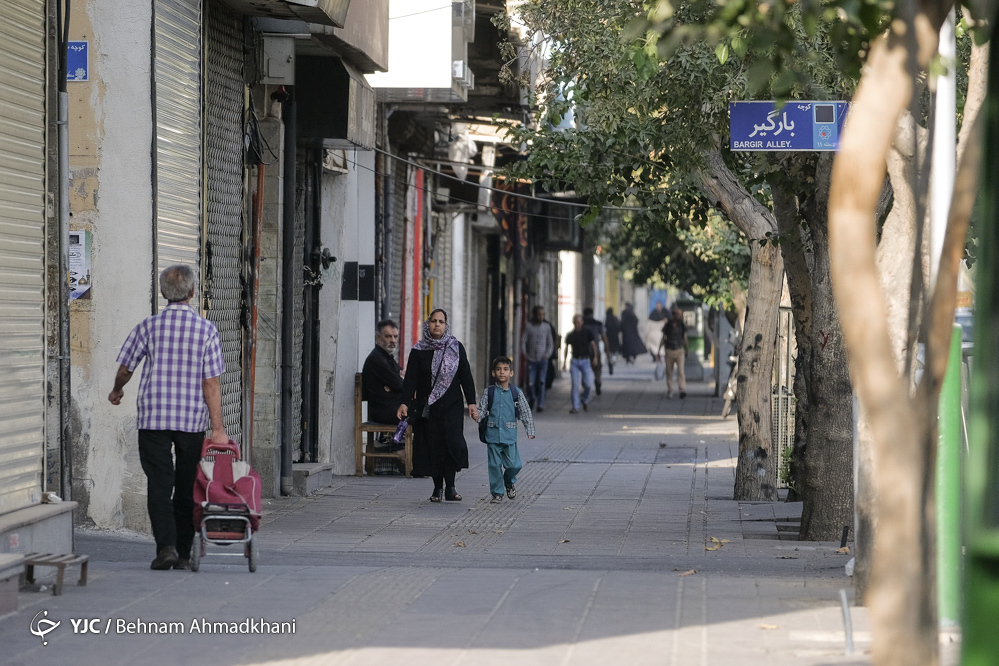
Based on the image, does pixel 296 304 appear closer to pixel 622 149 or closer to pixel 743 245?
pixel 622 149

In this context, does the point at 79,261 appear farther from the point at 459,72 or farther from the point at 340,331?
the point at 459,72

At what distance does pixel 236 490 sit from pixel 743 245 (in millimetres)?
16850

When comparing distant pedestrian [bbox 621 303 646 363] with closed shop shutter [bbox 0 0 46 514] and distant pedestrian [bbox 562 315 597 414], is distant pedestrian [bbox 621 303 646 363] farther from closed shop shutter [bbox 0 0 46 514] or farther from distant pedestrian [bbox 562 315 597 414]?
closed shop shutter [bbox 0 0 46 514]

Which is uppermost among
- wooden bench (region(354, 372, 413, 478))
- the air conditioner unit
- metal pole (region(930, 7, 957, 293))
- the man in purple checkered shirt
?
the air conditioner unit

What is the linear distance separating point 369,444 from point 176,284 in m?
7.17

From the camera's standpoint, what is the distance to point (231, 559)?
852 centimetres

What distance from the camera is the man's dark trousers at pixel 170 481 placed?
25.6 ft

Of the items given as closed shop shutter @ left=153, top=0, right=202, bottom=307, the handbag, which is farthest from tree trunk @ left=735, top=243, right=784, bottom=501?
closed shop shutter @ left=153, top=0, right=202, bottom=307

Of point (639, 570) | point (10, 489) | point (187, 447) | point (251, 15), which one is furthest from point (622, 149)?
point (10, 489)

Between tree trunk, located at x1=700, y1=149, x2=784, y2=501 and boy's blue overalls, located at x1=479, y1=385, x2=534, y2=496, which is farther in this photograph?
boy's blue overalls, located at x1=479, y1=385, x2=534, y2=496

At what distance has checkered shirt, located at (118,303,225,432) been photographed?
7770 millimetres

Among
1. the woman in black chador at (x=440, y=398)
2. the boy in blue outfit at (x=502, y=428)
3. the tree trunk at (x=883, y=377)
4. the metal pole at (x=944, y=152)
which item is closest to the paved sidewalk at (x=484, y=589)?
the boy in blue outfit at (x=502, y=428)

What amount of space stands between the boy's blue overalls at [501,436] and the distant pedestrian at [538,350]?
12253mm

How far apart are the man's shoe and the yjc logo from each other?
1.42 metres
